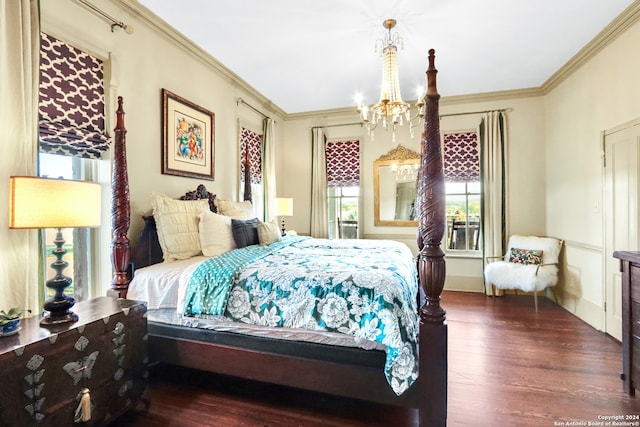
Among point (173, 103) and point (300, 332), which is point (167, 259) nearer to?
point (300, 332)

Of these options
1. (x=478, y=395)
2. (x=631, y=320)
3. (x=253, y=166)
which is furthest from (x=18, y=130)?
(x=631, y=320)

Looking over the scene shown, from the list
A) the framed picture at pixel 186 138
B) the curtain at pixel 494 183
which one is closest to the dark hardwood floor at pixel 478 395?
the curtain at pixel 494 183

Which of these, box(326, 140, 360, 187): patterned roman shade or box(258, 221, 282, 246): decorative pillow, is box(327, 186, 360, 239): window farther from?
box(258, 221, 282, 246): decorative pillow

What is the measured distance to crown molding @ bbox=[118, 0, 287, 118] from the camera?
A: 2.49 metres

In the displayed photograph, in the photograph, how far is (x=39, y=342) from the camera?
51.9 inches

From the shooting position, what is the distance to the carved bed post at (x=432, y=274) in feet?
5.25

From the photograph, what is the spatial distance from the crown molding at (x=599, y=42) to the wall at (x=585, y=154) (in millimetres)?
37

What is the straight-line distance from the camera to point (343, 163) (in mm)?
5117

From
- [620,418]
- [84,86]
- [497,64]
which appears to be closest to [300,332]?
[620,418]

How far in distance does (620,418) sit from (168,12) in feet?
13.9

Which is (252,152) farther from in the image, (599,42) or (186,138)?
(599,42)

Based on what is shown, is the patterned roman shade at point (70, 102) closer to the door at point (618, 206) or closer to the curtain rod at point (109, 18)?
the curtain rod at point (109, 18)

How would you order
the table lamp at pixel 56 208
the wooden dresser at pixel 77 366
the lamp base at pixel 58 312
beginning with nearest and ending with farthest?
the wooden dresser at pixel 77 366
the table lamp at pixel 56 208
the lamp base at pixel 58 312

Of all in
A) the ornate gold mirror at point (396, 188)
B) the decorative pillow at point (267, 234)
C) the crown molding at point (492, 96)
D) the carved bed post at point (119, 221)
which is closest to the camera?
the carved bed post at point (119, 221)
